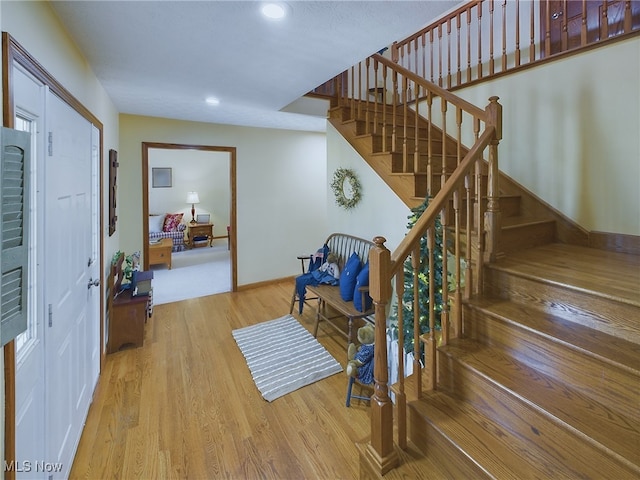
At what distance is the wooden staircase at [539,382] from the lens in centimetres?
110

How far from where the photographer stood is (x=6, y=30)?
1062 millimetres

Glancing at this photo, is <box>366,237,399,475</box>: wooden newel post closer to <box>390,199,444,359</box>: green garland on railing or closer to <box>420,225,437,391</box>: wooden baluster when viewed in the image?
<box>420,225,437,391</box>: wooden baluster

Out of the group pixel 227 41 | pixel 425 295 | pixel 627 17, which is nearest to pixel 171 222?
pixel 227 41

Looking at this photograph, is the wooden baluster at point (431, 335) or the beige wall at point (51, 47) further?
the wooden baluster at point (431, 335)

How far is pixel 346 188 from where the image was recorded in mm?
3445

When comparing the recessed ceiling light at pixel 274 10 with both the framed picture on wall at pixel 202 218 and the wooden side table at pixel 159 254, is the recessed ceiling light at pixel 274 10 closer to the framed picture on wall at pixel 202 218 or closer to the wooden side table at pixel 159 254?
the wooden side table at pixel 159 254

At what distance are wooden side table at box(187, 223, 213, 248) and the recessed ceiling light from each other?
7027 millimetres

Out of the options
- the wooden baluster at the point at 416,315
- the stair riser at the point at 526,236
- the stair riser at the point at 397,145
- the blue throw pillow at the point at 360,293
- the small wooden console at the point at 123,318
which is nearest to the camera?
the wooden baluster at the point at 416,315

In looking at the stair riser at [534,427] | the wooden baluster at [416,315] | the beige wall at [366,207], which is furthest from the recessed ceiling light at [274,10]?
the stair riser at [534,427]

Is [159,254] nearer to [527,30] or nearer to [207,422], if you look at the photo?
[207,422]

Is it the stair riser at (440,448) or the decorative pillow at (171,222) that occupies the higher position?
the decorative pillow at (171,222)

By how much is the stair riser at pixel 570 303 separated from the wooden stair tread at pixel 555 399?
35 centimetres

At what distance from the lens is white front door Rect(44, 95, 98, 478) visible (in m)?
1.45

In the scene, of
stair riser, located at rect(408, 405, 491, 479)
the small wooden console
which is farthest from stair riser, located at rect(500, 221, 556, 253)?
the small wooden console
